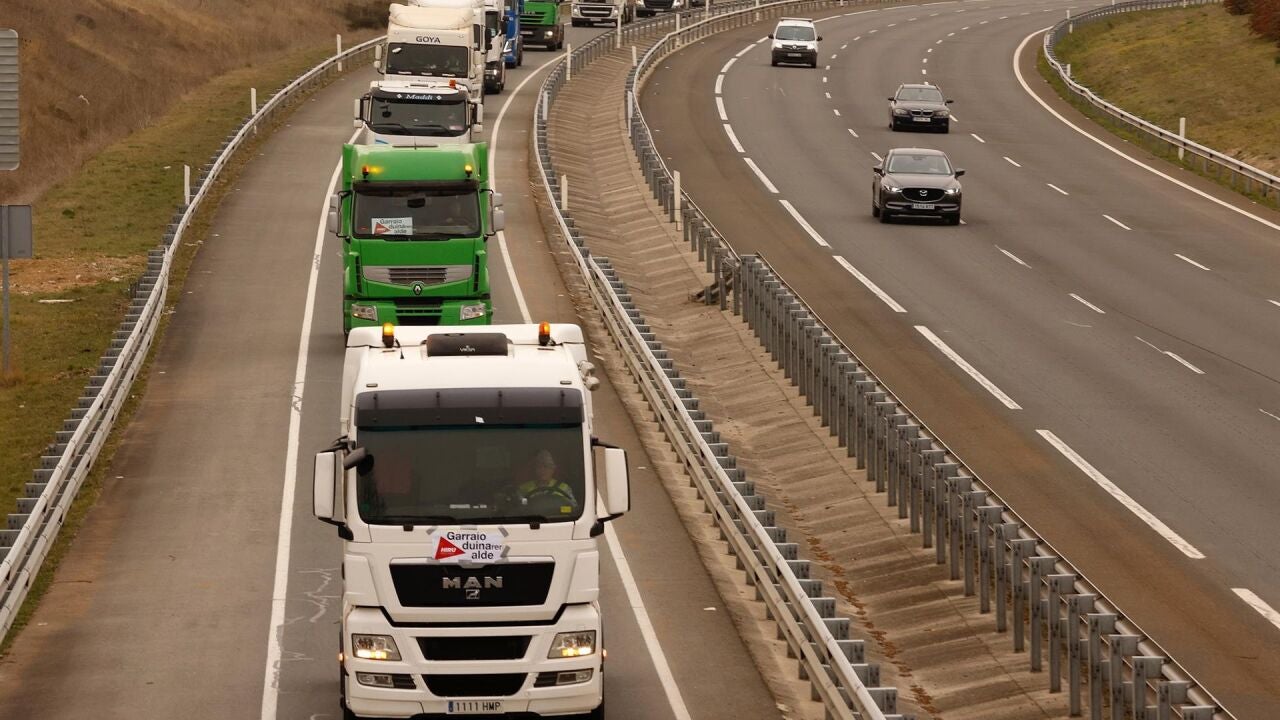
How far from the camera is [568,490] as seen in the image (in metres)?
13.5

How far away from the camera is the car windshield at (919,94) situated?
6022 cm

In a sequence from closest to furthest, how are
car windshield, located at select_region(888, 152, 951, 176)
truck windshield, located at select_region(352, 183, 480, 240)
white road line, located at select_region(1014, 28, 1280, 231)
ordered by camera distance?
truck windshield, located at select_region(352, 183, 480, 240)
car windshield, located at select_region(888, 152, 951, 176)
white road line, located at select_region(1014, 28, 1280, 231)

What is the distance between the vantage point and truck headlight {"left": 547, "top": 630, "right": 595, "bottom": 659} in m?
13.3

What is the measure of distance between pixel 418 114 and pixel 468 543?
28.9 meters

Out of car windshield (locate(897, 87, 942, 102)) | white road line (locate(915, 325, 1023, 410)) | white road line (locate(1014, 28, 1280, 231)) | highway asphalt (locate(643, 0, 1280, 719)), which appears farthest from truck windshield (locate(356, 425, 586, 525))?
car windshield (locate(897, 87, 942, 102))

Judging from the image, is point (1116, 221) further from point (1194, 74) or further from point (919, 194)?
point (1194, 74)

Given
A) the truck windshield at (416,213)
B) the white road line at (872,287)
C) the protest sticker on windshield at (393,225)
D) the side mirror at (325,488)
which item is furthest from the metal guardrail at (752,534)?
the side mirror at (325,488)

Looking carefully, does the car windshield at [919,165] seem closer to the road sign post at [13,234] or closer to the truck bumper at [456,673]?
the road sign post at [13,234]

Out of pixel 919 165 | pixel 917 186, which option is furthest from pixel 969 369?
pixel 919 165

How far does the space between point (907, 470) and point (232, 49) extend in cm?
6726

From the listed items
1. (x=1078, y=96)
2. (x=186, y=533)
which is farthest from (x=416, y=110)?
(x=1078, y=96)

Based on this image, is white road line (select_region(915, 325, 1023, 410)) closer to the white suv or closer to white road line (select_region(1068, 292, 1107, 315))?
white road line (select_region(1068, 292, 1107, 315))

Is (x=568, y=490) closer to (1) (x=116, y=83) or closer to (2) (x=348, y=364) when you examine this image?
(2) (x=348, y=364)

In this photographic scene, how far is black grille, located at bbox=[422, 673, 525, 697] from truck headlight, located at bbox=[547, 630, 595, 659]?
294mm
